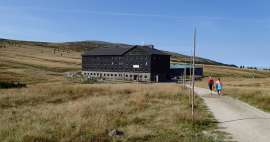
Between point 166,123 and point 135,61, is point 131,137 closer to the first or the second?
point 166,123

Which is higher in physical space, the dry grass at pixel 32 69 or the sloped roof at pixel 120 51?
the sloped roof at pixel 120 51

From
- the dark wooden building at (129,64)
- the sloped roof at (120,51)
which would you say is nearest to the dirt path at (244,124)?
the dark wooden building at (129,64)

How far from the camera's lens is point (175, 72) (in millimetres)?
90562

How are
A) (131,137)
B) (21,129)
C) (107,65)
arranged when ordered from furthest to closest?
(107,65) < (21,129) < (131,137)

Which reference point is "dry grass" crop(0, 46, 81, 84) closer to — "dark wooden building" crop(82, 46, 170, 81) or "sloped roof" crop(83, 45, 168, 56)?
"dark wooden building" crop(82, 46, 170, 81)

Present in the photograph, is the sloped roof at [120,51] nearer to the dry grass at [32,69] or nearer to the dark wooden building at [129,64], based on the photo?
the dark wooden building at [129,64]

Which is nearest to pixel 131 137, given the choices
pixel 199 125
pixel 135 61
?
pixel 199 125

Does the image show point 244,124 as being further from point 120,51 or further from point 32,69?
point 32,69

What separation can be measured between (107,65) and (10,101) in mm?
59127

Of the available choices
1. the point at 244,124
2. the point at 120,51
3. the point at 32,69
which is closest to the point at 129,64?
the point at 120,51

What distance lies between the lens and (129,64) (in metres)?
79.1

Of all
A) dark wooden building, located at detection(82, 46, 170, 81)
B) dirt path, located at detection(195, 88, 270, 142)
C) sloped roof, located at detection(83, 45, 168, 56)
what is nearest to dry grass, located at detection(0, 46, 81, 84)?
dark wooden building, located at detection(82, 46, 170, 81)

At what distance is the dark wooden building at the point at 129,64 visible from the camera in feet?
250

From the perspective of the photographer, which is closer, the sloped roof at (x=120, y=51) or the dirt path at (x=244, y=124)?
the dirt path at (x=244, y=124)
